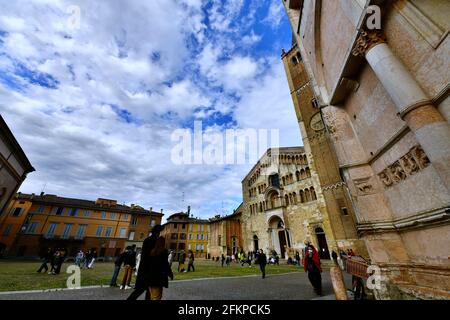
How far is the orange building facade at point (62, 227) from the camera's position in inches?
1259

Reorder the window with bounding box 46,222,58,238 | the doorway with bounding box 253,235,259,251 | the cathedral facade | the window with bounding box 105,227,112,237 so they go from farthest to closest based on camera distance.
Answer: the window with bounding box 105,227,112,237, the window with bounding box 46,222,58,238, the doorway with bounding box 253,235,259,251, the cathedral facade

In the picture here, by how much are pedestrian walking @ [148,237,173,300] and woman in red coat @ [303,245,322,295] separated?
550cm

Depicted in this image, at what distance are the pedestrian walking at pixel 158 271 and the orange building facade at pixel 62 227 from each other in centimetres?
3755

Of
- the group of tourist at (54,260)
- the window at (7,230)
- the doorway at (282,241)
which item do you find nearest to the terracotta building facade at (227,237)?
the doorway at (282,241)

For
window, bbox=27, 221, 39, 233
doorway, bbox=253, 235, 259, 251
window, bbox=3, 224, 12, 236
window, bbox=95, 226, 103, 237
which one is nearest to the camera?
doorway, bbox=253, 235, 259, 251

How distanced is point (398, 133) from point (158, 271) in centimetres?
550

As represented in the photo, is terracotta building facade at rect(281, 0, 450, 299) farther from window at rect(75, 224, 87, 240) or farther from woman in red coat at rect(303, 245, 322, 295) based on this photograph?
window at rect(75, 224, 87, 240)

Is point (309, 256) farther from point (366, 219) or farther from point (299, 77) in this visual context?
point (299, 77)

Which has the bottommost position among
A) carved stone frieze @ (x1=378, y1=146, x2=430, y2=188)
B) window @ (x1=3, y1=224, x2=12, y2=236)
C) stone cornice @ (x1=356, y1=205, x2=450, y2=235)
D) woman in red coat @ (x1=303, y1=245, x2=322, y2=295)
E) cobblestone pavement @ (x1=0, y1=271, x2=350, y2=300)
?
cobblestone pavement @ (x1=0, y1=271, x2=350, y2=300)

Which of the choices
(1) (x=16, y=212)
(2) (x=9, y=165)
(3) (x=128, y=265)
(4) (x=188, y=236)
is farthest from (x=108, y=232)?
(3) (x=128, y=265)

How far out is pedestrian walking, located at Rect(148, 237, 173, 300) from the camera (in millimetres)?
3379

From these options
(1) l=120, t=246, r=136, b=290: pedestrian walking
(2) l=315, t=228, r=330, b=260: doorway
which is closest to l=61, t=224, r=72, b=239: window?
(1) l=120, t=246, r=136, b=290: pedestrian walking
